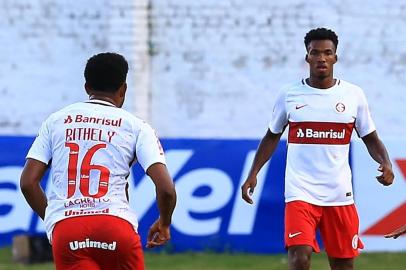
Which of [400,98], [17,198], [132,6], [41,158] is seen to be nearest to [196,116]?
[132,6]

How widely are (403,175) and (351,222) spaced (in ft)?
15.7

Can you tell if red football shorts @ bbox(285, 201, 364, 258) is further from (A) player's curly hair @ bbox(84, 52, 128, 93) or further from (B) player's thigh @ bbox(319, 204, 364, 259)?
(A) player's curly hair @ bbox(84, 52, 128, 93)

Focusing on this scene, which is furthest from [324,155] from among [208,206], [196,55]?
[196,55]

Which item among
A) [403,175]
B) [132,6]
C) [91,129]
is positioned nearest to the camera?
[91,129]

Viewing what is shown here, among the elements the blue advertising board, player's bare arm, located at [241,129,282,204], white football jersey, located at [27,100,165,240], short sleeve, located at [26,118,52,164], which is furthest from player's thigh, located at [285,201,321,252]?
the blue advertising board

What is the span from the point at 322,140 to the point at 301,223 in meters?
0.68

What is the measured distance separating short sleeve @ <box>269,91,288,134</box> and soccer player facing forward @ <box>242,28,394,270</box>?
0.07 metres

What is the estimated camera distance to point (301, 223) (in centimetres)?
904

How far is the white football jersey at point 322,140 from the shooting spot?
30.1 feet

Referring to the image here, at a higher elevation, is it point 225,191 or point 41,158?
point 41,158

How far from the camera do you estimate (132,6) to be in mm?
17391

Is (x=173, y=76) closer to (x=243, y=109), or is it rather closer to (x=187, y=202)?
(x=243, y=109)

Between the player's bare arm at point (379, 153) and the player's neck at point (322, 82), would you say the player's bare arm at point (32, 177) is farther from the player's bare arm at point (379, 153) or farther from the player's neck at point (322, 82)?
the player's bare arm at point (379, 153)

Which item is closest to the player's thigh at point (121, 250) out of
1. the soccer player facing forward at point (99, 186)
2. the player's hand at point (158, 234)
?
the soccer player facing forward at point (99, 186)
